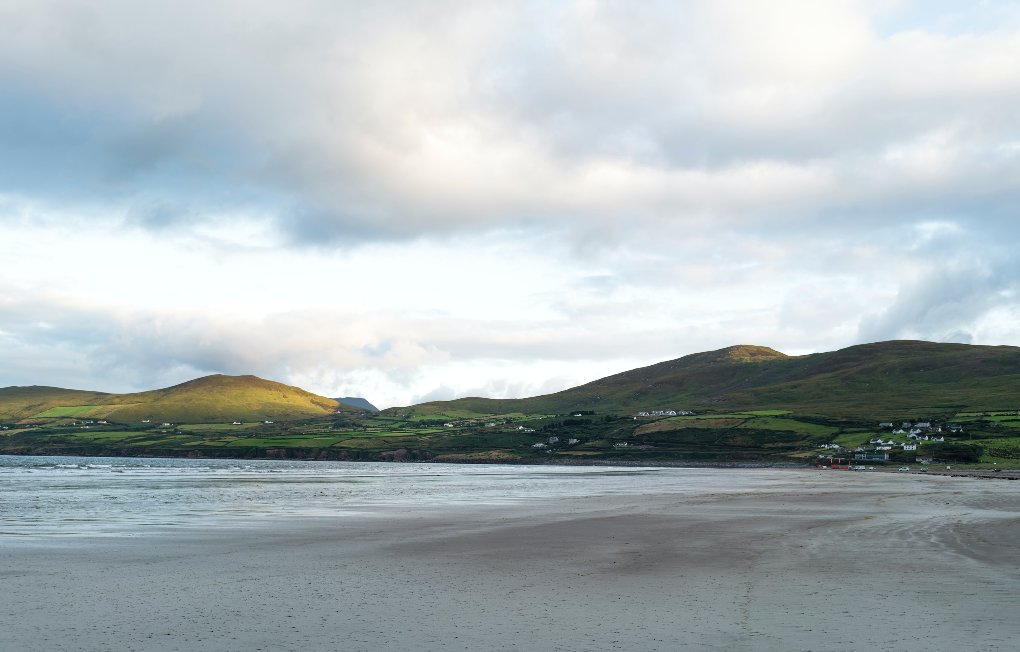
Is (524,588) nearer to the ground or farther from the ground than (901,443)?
farther from the ground

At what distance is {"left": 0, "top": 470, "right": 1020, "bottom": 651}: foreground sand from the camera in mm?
16531

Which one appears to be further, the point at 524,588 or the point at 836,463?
the point at 836,463

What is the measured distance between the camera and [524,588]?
22828mm

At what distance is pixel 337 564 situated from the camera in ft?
90.4

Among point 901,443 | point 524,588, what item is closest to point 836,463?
point 901,443

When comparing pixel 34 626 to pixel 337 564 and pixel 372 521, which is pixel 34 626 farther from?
pixel 372 521

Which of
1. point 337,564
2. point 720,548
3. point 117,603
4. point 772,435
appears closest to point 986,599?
point 720,548

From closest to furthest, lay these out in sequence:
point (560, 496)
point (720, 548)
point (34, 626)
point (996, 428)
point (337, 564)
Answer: point (34, 626), point (337, 564), point (720, 548), point (560, 496), point (996, 428)

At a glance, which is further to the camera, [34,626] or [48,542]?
[48,542]

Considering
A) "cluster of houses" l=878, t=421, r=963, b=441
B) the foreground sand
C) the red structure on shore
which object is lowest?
the red structure on shore

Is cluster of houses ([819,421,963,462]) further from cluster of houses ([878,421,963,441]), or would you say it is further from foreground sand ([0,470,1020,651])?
foreground sand ([0,470,1020,651])

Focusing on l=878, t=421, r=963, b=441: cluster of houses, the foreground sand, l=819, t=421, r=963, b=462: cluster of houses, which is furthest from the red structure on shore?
the foreground sand

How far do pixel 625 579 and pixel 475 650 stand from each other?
980cm

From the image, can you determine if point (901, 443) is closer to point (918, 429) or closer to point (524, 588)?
point (918, 429)
